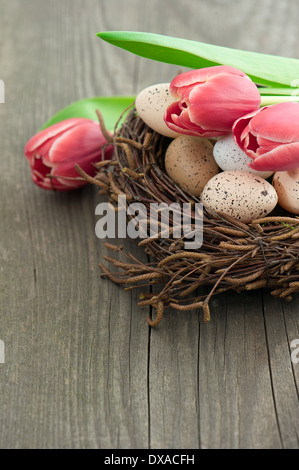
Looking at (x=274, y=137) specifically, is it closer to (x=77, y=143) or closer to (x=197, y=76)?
(x=197, y=76)

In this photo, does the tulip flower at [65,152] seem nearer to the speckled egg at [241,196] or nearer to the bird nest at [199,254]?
the bird nest at [199,254]

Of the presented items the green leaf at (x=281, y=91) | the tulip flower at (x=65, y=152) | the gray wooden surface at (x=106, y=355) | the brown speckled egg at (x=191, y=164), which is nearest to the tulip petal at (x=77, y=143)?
the tulip flower at (x=65, y=152)

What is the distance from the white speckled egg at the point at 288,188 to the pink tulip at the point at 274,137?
1.9 inches

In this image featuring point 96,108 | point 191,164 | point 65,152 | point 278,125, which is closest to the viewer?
point 278,125

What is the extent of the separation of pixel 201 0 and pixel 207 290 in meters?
1.21

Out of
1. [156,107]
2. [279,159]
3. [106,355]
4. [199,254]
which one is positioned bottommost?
[106,355]

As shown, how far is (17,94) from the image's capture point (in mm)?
1436

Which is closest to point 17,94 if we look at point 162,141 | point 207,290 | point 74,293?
point 162,141

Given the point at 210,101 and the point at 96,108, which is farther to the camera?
the point at 96,108

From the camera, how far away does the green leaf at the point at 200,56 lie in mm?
915

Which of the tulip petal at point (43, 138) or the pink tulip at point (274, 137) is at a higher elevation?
the tulip petal at point (43, 138)

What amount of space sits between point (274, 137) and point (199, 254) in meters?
0.19

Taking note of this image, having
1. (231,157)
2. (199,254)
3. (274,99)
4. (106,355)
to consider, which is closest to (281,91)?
(274,99)

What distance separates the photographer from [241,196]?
836 millimetres
